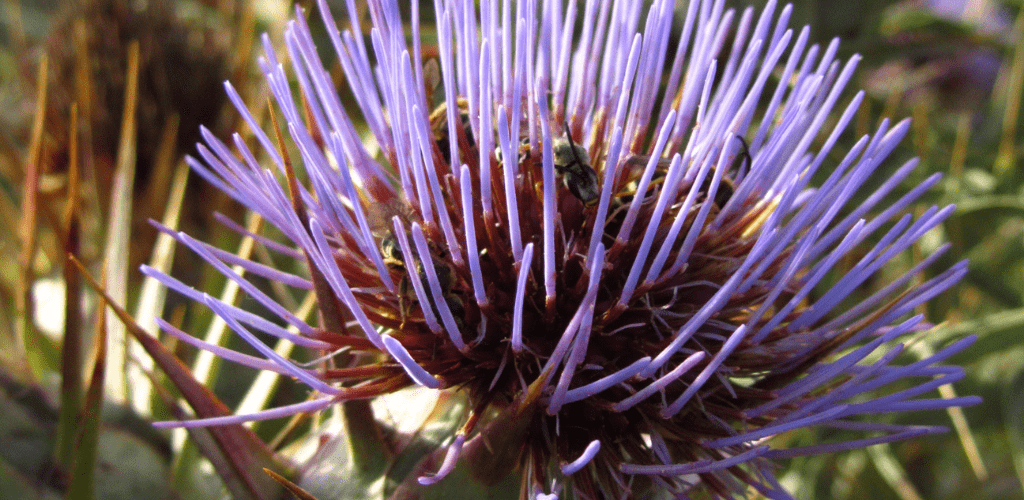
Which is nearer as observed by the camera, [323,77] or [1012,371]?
[323,77]

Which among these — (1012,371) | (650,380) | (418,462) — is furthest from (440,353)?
(1012,371)

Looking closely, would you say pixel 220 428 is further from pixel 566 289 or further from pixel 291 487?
pixel 566 289

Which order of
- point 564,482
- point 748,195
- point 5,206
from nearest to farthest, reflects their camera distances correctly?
point 564,482 → point 748,195 → point 5,206

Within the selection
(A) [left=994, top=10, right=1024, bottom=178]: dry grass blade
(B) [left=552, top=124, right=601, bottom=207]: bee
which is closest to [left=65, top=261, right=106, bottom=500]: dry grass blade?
(B) [left=552, top=124, right=601, bottom=207]: bee

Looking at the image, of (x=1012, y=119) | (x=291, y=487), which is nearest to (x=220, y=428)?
(x=291, y=487)

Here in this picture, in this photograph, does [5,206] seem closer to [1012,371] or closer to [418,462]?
[418,462]

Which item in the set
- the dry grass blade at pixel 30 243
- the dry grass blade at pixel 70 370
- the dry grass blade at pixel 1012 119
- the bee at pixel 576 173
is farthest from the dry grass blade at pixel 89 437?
the dry grass blade at pixel 1012 119

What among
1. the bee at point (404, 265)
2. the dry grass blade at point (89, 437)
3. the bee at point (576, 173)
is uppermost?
the bee at point (576, 173)

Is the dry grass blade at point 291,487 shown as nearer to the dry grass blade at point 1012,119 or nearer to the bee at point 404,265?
the bee at point 404,265
